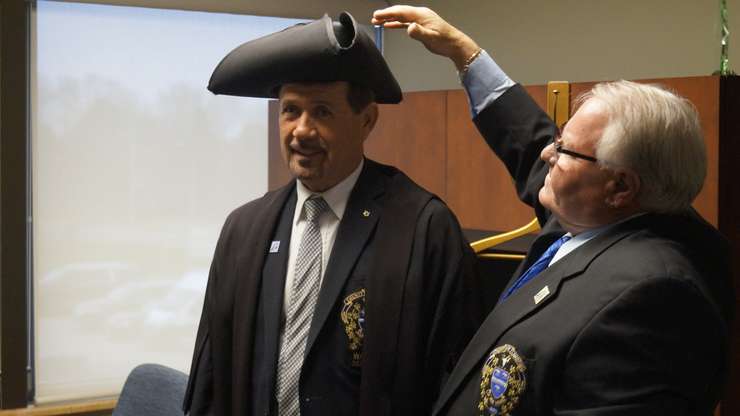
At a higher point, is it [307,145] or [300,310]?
[307,145]

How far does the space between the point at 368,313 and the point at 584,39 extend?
2.68m

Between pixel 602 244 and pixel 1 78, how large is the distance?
3290mm

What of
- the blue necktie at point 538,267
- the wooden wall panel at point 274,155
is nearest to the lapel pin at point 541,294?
the blue necktie at point 538,267

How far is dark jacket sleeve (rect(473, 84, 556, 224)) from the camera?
1.77 metres

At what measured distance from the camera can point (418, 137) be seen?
12.6 ft

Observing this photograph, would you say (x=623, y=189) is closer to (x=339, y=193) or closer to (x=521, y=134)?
(x=521, y=134)

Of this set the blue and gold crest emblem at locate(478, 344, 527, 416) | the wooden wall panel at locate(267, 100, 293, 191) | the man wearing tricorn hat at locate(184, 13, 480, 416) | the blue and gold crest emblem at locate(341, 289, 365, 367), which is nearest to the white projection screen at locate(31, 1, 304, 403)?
the wooden wall panel at locate(267, 100, 293, 191)

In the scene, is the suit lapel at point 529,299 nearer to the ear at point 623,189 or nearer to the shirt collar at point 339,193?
the ear at point 623,189

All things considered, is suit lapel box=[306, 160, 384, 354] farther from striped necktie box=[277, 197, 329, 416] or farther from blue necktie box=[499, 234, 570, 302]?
blue necktie box=[499, 234, 570, 302]

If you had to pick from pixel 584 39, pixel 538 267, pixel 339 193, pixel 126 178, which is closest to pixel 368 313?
pixel 339 193

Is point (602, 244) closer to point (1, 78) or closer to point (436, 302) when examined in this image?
point (436, 302)

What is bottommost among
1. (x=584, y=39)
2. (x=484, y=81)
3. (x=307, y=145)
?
(x=307, y=145)

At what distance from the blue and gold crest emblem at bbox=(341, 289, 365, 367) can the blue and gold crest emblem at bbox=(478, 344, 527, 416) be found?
0.43 metres

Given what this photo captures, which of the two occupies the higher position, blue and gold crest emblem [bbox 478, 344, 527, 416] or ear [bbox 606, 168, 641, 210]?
ear [bbox 606, 168, 641, 210]
